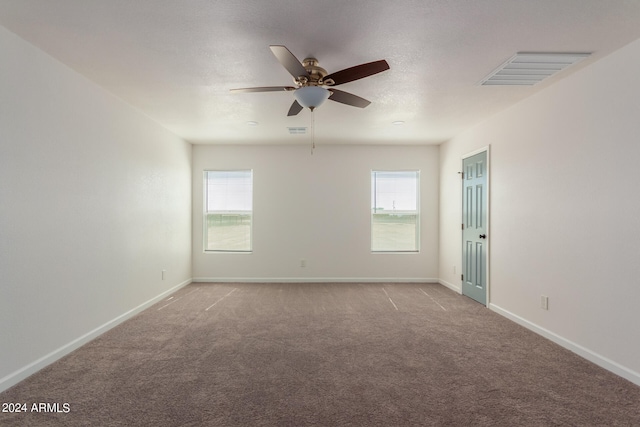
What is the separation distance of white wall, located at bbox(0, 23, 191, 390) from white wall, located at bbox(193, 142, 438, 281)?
1.60m

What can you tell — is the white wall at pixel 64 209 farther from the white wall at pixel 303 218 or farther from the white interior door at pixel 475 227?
the white interior door at pixel 475 227

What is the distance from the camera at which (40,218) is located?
103 inches

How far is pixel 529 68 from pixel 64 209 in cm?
430

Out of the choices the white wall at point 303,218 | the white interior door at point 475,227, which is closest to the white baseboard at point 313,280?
the white wall at point 303,218

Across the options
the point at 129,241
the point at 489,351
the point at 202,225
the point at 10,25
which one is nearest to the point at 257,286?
the point at 202,225

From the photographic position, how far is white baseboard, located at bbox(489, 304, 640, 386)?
8.05 feet

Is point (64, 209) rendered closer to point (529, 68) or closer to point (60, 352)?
point (60, 352)

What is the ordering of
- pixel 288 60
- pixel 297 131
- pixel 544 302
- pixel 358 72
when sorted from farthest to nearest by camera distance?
pixel 297 131 < pixel 544 302 < pixel 358 72 < pixel 288 60

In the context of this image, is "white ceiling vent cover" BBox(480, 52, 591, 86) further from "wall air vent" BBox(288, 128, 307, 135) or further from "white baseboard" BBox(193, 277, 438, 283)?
"white baseboard" BBox(193, 277, 438, 283)

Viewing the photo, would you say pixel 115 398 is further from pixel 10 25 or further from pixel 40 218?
pixel 10 25

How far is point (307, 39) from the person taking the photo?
7.82 feet

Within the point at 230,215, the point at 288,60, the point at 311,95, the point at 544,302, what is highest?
the point at 288,60

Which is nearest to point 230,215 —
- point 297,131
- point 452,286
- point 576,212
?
point 297,131

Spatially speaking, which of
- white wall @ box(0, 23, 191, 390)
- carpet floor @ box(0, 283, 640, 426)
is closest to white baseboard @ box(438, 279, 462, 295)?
carpet floor @ box(0, 283, 640, 426)
